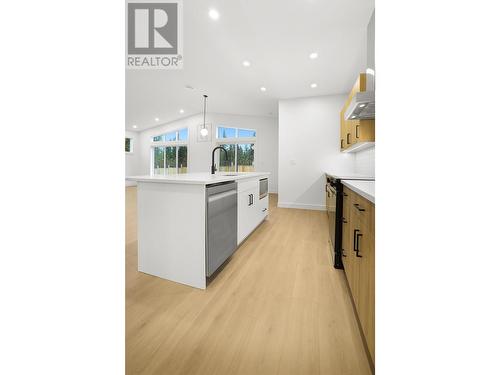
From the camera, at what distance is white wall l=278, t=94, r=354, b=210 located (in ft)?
16.1

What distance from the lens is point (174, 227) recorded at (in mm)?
1708

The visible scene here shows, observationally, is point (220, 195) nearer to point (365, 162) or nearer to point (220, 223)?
point (220, 223)

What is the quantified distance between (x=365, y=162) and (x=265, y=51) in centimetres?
252

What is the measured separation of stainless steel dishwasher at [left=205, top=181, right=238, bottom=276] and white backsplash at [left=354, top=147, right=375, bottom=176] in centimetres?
242

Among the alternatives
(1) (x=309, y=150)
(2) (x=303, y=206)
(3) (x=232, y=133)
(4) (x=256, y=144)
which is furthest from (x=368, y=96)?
(3) (x=232, y=133)

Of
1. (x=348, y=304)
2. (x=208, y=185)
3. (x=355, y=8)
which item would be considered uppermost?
(x=355, y=8)

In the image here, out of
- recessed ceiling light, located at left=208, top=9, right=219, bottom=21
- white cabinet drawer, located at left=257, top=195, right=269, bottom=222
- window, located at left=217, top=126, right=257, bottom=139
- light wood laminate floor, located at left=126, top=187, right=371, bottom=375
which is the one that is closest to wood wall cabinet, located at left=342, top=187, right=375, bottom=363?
light wood laminate floor, located at left=126, top=187, right=371, bottom=375

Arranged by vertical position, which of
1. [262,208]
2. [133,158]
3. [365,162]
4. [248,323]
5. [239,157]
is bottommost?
[248,323]

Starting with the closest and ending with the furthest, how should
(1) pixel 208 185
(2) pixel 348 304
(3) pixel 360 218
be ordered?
(3) pixel 360 218 → (2) pixel 348 304 → (1) pixel 208 185
